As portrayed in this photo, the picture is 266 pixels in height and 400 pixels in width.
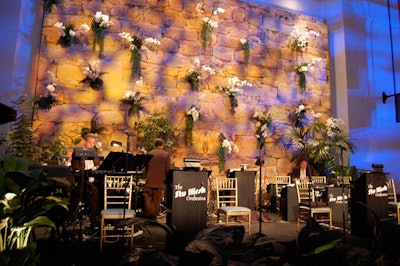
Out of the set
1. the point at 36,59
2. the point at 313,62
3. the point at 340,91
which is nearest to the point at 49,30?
the point at 36,59

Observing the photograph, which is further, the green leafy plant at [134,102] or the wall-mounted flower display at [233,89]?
the wall-mounted flower display at [233,89]

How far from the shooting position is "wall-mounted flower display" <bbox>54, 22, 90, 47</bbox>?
6.90 m

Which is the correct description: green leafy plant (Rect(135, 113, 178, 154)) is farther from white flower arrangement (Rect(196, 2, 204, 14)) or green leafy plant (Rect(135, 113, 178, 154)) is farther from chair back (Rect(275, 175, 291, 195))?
white flower arrangement (Rect(196, 2, 204, 14))

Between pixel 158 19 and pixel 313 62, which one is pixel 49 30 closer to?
pixel 158 19

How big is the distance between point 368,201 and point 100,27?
6358 millimetres

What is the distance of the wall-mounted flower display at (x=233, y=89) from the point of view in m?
8.13

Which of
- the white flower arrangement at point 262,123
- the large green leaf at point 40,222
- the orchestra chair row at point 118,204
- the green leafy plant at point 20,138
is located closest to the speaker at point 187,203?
the orchestra chair row at point 118,204

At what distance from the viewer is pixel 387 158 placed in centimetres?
913

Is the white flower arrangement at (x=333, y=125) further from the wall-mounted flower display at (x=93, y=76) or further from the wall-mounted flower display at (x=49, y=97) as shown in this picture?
the wall-mounted flower display at (x=49, y=97)

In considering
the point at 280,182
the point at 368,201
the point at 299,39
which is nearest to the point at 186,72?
the point at 299,39

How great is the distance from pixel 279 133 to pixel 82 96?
16.6 feet

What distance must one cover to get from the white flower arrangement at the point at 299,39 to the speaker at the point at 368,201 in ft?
16.5

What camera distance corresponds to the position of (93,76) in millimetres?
6996

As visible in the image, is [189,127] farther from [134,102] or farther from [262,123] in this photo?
[262,123]
